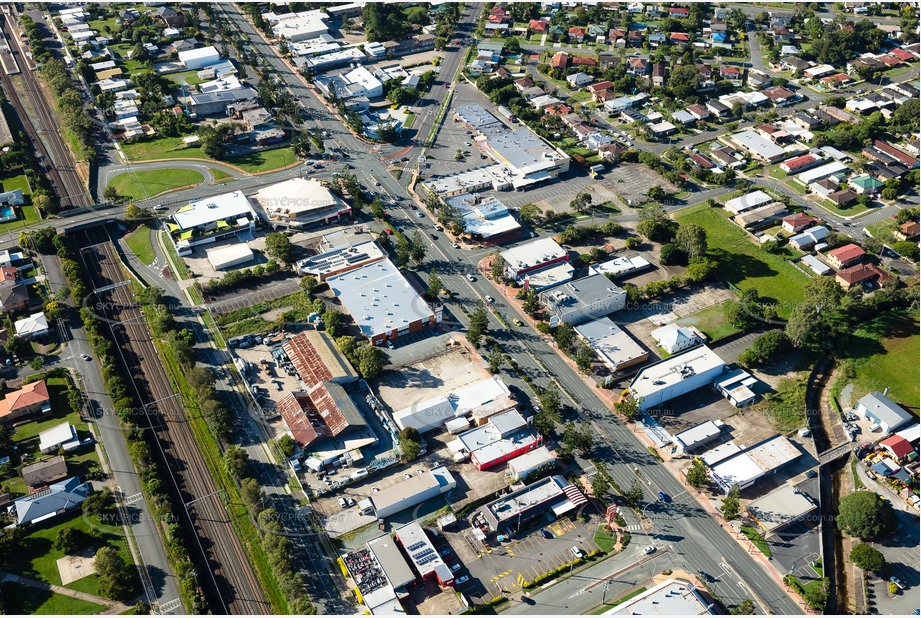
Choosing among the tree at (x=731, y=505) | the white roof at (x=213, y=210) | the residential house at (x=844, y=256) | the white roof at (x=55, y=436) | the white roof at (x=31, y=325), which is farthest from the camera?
the white roof at (x=213, y=210)

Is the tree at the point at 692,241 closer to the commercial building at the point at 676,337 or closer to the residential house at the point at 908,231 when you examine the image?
the commercial building at the point at 676,337

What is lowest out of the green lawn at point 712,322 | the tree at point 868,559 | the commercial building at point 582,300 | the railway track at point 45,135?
the tree at point 868,559

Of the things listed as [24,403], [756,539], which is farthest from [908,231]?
[24,403]

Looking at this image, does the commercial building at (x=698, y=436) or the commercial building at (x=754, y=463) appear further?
the commercial building at (x=698, y=436)

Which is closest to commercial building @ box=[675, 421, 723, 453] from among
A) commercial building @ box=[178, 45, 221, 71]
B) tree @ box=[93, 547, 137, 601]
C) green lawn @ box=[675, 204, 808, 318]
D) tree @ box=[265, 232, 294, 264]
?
green lawn @ box=[675, 204, 808, 318]

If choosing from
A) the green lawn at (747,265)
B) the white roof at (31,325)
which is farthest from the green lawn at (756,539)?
the white roof at (31,325)

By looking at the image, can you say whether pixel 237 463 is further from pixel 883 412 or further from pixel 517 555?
pixel 883 412

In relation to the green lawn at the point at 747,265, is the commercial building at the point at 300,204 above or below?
above
